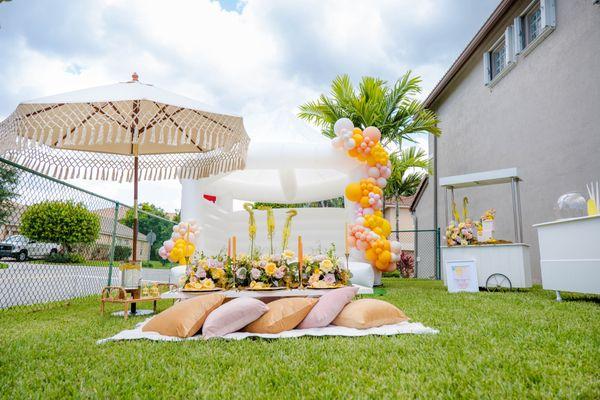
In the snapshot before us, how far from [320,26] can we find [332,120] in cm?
236

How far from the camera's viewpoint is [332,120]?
11438 millimetres

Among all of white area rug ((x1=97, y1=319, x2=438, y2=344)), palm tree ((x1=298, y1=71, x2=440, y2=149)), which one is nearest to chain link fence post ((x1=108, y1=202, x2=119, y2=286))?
white area rug ((x1=97, y1=319, x2=438, y2=344))

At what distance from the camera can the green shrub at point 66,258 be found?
5.34 metres

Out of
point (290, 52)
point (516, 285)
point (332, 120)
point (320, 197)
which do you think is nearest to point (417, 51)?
point (332, 120)

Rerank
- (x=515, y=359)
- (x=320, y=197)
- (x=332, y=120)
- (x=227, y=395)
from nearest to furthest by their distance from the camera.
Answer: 1. (x=227, y=395)
2. (x=515, y=359)
3. (x=320, y=197)
4. (x=332, y=120)

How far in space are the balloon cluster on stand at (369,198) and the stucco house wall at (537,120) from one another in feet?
9.58

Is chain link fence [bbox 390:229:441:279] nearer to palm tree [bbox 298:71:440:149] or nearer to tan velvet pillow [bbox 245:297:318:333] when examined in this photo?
palm tree [bbox 298:71:440:149]

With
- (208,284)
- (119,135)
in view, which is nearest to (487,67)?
(208,284)

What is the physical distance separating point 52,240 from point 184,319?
297cm

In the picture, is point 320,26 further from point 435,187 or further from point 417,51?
point 435,187

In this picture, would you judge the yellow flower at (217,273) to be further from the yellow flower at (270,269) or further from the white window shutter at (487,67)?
the white window shutter at (487,67)

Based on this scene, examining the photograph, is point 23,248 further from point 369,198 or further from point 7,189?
point 369,198

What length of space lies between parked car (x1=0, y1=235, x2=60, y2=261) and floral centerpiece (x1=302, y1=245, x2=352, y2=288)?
298cm

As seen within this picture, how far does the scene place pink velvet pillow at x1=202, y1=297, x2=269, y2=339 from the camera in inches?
128
